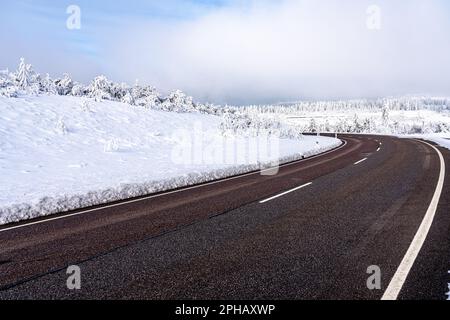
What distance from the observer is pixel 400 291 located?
4109mm

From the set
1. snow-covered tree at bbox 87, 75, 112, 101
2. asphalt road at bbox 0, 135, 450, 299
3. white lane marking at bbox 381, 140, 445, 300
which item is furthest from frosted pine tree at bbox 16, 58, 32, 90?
white lane marking at bbox 381, 140, 445, 300

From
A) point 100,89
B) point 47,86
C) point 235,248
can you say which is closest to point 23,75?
point 47,86

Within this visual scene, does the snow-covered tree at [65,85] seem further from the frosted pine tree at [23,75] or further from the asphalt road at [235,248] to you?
the asphalt road at [235,248]

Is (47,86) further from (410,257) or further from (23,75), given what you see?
(410,257)

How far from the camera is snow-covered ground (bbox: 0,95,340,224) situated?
34.9ft

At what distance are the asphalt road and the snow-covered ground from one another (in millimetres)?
1729

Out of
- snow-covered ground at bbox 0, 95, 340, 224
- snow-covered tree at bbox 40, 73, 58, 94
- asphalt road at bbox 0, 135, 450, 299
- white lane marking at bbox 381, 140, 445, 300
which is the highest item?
snow-covered tree at bbox 40, 73, 58, 94

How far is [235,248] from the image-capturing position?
18.7 ft

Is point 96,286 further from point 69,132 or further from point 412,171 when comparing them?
point 69,132

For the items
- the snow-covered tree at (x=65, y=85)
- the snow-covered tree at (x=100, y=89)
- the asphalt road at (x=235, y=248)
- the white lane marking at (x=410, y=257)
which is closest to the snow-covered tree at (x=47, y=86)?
the snow-covered tree at (x=65, y=85)

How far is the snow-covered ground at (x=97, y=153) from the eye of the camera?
10625 millimetres

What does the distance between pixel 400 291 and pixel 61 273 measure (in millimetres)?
3964

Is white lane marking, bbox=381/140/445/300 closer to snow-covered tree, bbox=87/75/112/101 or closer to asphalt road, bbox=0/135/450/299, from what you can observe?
asphalt road, bbox=0/135/450/299

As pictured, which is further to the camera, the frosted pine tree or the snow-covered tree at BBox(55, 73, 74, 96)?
the snow-covered tree at BBox(55, 73, 74, 96)
